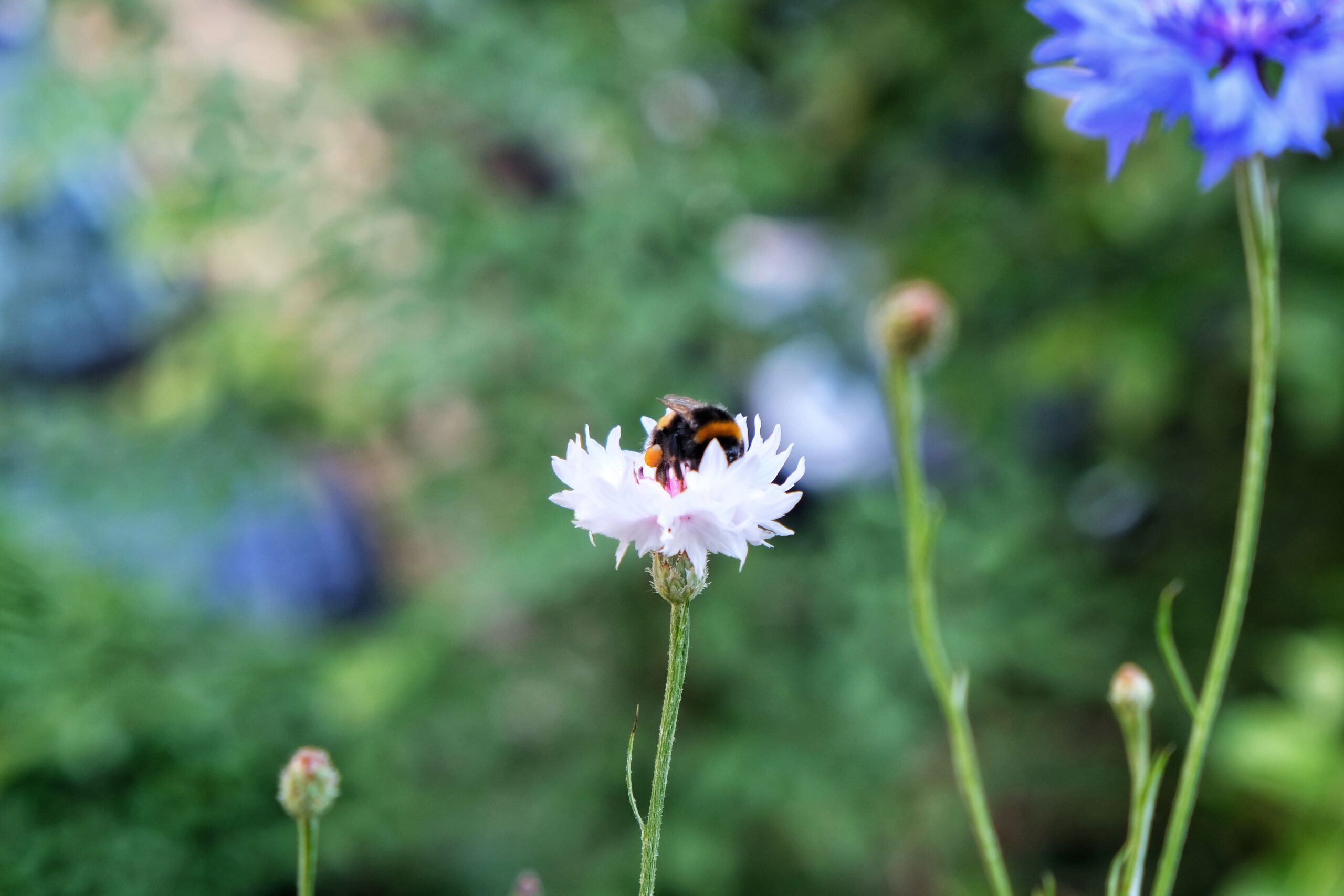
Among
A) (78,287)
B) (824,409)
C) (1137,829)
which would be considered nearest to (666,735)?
(1137,829)

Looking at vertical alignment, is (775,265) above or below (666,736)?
above

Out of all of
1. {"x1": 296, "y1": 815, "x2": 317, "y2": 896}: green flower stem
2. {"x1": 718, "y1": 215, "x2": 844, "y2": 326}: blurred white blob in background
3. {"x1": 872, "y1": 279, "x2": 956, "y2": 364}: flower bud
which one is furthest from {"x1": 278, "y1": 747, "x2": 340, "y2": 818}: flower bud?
{"x1": 718, "y1": 215, "x2": 844, "y2": 326}: blurred white blob in background

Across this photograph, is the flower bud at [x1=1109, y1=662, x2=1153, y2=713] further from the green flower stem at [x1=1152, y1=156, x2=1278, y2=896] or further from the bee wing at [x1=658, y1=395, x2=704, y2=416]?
the bee wing at [x1=658, y1=395, x2=704, y2=416]

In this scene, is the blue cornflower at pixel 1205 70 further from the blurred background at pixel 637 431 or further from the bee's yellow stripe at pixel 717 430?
the blurred background at pixel 637 431

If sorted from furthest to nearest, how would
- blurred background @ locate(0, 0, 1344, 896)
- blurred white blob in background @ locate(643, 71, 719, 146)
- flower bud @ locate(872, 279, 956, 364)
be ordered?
blurred white blob in background @ locate(643, 71, 719, 146) → blurred background @ locate(0, 0, 1344, 896) → flower bud @ locate(872, 279, 956, 364)

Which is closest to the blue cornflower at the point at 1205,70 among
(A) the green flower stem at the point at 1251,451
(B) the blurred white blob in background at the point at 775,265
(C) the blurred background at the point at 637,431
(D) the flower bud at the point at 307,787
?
(A) the green flower stem at the point at 1251,451

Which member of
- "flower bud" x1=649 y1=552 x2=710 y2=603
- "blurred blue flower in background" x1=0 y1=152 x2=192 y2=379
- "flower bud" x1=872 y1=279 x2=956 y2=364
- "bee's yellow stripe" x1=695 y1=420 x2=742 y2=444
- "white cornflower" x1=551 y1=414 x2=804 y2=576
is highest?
"blurred blue flower in background" x1=0 y1=152 x2=192 y2=379

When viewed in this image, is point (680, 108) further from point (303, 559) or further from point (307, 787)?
point (307, 787)

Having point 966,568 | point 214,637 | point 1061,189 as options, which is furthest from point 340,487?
point 1061,189
